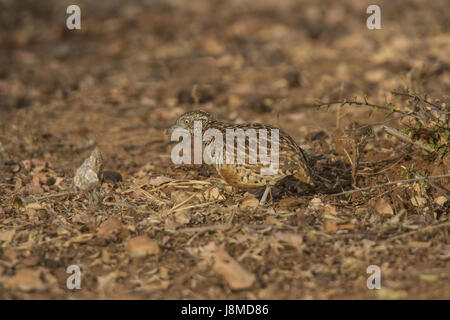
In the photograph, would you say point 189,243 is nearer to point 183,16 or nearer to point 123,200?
point 123,200

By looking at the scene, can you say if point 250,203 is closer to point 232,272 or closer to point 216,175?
point 216,175

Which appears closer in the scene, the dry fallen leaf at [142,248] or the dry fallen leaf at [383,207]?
the dry fallen leaf at [142,248]

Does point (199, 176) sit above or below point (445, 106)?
below

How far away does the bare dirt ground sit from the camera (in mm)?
5078

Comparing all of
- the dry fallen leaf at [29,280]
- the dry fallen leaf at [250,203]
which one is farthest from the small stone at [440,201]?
the dry fallen leaf at [29,280]

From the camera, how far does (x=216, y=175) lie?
7.11 m

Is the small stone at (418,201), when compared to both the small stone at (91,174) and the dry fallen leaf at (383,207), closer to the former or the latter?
the dry fallen leaf at (383,207)

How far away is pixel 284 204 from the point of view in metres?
6.15

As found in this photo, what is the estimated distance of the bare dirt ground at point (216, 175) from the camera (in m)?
5.08

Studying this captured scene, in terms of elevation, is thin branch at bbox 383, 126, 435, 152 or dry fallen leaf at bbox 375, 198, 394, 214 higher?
thin branch at bbox 383, 126, 435, 152

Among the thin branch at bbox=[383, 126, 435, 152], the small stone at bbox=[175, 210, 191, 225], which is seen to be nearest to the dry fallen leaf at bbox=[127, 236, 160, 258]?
the small stone at bbox=[175, 210, 191, 225]

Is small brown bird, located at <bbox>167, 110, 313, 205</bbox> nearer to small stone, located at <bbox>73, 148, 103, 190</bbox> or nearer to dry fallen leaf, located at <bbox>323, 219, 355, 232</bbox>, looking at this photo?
dry fallen leaf, located at <bbox>323, 219, 355, 232</bbox>
